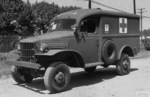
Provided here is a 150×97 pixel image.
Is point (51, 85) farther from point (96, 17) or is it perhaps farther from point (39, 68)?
point (96, 17)

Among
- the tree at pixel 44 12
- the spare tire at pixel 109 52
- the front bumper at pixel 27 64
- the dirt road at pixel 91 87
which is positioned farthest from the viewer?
the tree at pixel 44 12

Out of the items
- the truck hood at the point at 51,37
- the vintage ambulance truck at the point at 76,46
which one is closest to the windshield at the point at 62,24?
the vintage ambulance truck at the point at 76,46

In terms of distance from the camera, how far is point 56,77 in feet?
24.4

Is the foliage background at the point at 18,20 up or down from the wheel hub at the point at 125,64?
up

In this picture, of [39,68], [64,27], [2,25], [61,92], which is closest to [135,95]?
[61,92]

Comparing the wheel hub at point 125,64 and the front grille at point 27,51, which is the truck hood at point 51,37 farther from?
the wheel hub at point 125,64

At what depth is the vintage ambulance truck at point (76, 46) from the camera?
24.5ft

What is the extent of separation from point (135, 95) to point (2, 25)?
2969 cm

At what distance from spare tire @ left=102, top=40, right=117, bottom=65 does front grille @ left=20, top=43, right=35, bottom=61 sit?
2753 mm

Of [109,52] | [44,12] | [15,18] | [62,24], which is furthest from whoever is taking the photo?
[44,12]

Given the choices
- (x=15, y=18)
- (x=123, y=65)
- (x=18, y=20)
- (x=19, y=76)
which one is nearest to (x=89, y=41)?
(x=123, y=65)

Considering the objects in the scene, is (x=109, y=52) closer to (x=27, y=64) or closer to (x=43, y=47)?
(x=43, y=47)

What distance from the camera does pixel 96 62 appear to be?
9008 mm

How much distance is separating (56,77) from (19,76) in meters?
1.86
